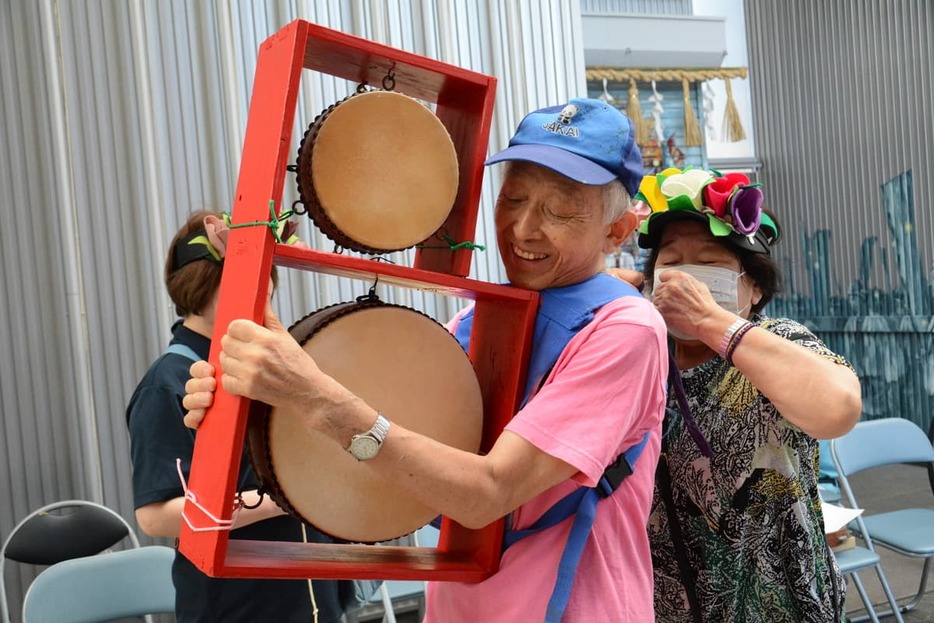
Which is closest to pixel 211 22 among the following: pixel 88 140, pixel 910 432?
pixel 88 140

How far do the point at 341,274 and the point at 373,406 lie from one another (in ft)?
0.66

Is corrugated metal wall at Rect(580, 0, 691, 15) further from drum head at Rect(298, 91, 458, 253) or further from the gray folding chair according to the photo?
drum head at Rect(298, 91, 458, 253)

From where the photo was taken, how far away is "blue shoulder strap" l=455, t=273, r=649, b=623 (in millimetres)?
1074

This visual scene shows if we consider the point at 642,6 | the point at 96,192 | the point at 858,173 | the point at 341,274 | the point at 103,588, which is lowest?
the point at 103,588

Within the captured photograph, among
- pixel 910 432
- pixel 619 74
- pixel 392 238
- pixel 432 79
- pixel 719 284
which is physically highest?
pixel 619 74

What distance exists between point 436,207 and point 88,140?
2.56 meters

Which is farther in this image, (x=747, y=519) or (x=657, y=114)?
(x=657, y=114)

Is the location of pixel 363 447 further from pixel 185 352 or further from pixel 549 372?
pixel 185 352

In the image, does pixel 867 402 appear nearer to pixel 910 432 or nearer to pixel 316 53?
pixel 910 432

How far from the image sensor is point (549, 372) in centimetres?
114

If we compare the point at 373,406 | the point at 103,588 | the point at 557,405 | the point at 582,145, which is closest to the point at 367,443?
the point at 373,406

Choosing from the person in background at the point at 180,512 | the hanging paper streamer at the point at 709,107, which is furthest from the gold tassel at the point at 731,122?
the person in background at the point at 180,512

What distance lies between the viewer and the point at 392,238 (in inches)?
42.1

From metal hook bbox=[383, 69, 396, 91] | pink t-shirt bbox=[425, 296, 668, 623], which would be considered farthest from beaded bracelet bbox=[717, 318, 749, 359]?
metal hook bbox=[383, 69, 396, 91]
